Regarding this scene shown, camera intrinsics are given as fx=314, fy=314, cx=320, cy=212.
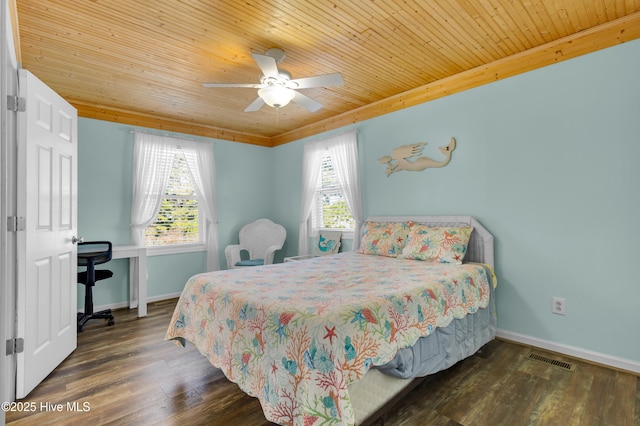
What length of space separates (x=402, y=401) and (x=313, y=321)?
3.31 feet

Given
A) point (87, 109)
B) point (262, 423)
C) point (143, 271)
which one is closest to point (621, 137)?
point (262, 423)

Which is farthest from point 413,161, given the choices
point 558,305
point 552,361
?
point 552,361

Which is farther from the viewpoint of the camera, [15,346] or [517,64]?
[517,64]

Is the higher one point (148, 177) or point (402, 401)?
point (148, 177)

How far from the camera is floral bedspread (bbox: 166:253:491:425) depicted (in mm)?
1418

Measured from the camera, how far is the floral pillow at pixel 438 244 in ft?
9.32

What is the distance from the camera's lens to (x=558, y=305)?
2623 mm

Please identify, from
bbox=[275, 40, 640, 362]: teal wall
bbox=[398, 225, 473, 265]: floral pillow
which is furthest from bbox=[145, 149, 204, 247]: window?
bbox=[275, 40, 640, 362]: teal wall

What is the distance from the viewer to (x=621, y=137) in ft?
7.66

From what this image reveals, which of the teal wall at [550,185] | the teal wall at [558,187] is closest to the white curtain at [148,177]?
the teal wall at [550,185]

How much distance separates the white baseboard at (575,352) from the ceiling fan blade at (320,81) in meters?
2.69

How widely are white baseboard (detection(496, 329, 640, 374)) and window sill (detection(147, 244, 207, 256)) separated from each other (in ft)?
13.1

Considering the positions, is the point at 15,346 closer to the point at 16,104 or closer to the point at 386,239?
the point at 16,104

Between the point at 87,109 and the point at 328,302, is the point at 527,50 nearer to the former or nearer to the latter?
the point at 328,302
